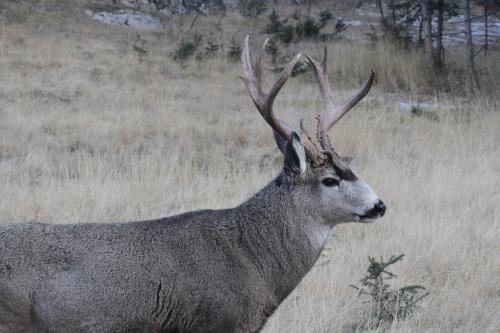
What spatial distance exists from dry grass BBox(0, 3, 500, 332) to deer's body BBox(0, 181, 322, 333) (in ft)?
3.11

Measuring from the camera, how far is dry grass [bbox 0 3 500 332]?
5.76 meters

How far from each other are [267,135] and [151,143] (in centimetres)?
185

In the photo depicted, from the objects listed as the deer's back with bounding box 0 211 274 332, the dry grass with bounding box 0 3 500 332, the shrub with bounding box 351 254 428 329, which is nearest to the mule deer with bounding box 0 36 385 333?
the deer's back with bounding box 0 211 274 332

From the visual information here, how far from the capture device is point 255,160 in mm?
9695

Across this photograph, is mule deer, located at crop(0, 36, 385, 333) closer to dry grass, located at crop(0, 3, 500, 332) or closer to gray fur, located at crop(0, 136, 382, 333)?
gray fur, located at crop(0, 136, 382, 333)

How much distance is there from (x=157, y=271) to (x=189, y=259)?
0.19 meters

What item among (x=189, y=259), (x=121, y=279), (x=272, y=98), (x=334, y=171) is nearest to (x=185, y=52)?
(x=272, y=98)

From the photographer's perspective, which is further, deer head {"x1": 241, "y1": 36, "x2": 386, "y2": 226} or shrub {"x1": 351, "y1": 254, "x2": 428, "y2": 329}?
shrub {"x1": 351, "y1": 254, "x2": 428, "y2": 329}

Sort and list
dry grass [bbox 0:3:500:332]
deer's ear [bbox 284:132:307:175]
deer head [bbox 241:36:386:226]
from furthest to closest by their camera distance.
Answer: dry grass [bbox 0:3:500:332] → deer head [bbox 241:36:386:226] → deer's ear [bbox 284:132:307:175]

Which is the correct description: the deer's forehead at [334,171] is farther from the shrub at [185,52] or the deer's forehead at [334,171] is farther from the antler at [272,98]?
the shrub at [185,52]

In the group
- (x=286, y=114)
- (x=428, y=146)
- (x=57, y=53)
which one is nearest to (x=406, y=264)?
(x=428, y=146)

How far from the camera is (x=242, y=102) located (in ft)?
46.3

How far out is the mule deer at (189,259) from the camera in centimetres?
371

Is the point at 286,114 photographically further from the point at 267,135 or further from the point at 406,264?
the point at 406,264
